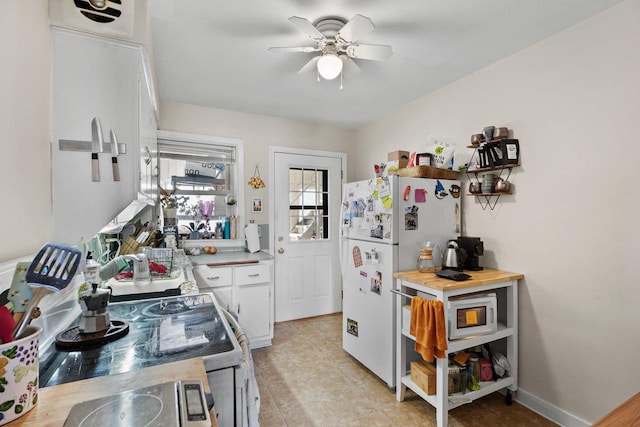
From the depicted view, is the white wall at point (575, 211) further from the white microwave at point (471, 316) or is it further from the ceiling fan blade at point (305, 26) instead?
the ceiling fan blade at point (305, 26)

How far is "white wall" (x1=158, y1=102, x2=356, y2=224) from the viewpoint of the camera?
312cm

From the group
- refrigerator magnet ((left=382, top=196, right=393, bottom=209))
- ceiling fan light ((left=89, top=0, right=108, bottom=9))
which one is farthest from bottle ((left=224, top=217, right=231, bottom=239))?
ceiling fan light ((left=89, top=0, right=108, bottom=9))

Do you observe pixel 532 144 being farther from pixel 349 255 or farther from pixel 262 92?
pixel 262 92

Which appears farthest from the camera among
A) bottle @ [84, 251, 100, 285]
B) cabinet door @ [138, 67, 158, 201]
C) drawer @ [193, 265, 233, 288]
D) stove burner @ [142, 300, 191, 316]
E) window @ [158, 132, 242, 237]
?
window @ [158, 132, 242, 237]

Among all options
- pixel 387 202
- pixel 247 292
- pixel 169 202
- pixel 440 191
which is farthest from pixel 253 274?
pixel 440 191

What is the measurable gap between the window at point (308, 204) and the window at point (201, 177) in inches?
25.8

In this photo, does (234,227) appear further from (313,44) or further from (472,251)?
(472,251)

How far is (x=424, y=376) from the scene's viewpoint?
1906 millimetres

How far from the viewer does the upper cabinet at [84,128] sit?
96 cm

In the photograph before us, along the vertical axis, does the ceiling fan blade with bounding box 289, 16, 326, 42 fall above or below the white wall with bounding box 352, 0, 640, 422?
above

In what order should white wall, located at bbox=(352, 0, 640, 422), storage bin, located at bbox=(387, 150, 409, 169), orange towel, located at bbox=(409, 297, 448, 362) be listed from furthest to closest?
storage bin, located at bbox=(387, 150, 409, 169) → orange towel, located at bbox=(409, 297, 448, 362) → white wall, located at bbox=(352, 0, 640, 422)

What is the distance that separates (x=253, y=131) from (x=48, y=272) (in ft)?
9.67

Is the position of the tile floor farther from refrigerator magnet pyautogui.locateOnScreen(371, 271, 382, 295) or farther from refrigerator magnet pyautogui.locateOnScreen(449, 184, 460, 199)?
refrigerator magnet pyautogui.locateOnScreen(449, 184, 460, 199)

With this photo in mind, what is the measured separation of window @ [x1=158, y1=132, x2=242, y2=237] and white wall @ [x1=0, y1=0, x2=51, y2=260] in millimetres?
2259
